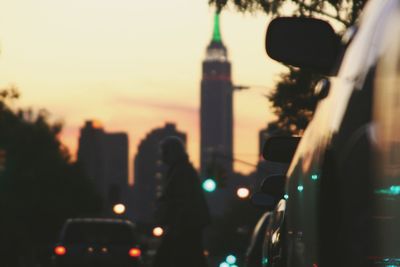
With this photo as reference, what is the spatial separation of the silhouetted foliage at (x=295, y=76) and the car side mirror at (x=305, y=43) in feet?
26.4

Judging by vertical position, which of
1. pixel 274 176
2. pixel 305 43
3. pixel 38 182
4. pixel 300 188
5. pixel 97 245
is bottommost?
pixel 300 188

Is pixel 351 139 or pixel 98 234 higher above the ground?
pixel 98 234

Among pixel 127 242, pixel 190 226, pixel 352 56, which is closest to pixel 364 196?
pixel 352 56

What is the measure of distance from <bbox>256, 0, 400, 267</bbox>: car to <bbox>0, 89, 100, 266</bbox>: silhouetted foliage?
79.0 m

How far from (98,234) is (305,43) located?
19.1m

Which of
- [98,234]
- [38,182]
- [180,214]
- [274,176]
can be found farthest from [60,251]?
[38,182]

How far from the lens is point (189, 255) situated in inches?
481

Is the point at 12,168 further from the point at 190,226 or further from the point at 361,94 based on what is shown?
the point at 361,94

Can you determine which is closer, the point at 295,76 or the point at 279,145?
the point at 279,145

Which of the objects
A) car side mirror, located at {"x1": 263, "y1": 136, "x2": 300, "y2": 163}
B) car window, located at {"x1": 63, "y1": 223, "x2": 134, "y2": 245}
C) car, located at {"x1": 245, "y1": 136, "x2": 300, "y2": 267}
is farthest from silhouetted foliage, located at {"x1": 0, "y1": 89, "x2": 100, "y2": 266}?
car side mirror, located at {"x1": 263, "y1": 136, "x2": 300, "y2": 163}

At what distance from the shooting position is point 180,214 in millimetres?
12188

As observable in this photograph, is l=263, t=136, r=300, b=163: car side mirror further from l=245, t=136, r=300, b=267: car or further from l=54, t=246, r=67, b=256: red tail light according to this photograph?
l=54, t=246, r=67, b=256: red tail light

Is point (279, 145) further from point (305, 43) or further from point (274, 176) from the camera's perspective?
point (305, 43)

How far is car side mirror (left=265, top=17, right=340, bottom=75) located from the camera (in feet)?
15.2
